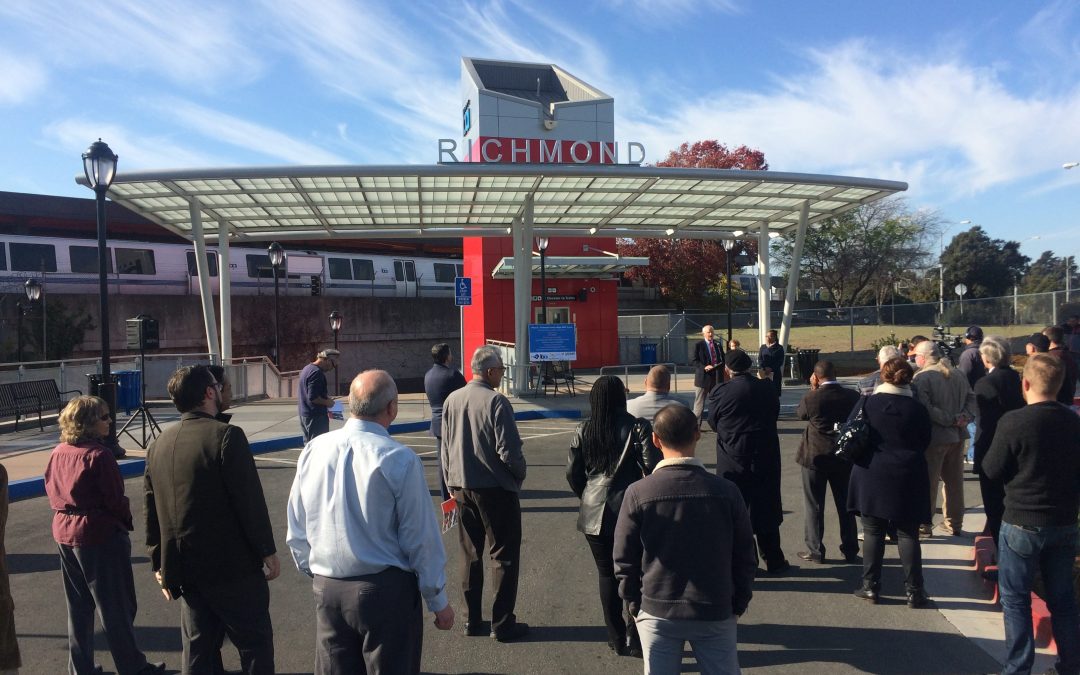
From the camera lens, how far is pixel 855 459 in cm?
499

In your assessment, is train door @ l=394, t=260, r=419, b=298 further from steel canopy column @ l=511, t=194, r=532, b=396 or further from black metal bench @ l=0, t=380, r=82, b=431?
black metal bench @ l=0, t=380, r=82, b=431

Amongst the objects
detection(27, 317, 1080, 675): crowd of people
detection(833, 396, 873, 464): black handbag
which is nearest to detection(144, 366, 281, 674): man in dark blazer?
detection(27, 317, 1080, 675): crowd of people

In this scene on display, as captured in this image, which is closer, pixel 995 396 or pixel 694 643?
pixel 694 643

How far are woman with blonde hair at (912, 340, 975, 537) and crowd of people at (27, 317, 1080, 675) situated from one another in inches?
1.1

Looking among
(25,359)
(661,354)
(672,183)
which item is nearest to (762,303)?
(672,183)

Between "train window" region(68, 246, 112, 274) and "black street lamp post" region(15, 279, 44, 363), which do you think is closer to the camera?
"black street lamp post" region(15, 279, 44, 363)

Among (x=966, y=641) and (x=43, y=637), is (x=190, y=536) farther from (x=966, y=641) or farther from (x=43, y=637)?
(x=966, y=641)

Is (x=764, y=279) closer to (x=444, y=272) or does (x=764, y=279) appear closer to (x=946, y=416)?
(x=946, y=416)

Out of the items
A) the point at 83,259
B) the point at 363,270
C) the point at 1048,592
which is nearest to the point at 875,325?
the point at 363,270

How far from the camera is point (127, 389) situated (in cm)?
1673

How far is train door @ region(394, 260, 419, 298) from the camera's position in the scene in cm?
3394

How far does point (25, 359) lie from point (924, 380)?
26184 mm

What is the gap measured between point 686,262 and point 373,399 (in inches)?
1362

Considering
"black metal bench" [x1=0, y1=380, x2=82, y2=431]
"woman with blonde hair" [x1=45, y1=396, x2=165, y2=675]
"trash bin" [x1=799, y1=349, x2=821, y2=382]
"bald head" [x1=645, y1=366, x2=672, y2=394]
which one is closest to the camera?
"woman with blonde hair" [x1=45, y1=396, x2=165, y2=675]
